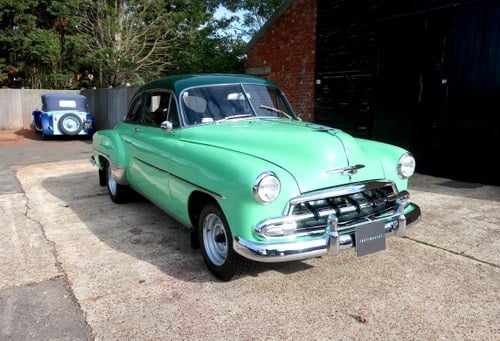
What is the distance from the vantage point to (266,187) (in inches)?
106

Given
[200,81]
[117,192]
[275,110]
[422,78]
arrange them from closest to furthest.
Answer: [200,81] < [275,110] < [117,192] < [422,78]

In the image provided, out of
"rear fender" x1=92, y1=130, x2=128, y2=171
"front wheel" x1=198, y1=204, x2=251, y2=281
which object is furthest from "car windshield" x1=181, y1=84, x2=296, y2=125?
"rear fender" x1=92, y1=130, x2=128, y2=171

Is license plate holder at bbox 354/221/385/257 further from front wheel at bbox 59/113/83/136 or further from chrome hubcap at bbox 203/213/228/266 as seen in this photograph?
front wheel at bbox 59/113/83/136

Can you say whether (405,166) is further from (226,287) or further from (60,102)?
(60,102)

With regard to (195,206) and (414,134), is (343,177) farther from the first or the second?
(414,134)

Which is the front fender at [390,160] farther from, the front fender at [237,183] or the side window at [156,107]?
the side window at [156,107]

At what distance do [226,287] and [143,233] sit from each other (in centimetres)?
159

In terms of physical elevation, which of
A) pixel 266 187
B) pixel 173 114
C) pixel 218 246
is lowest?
pixel 218 246

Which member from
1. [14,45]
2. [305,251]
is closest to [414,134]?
[305,251]

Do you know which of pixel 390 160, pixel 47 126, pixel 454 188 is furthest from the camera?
pixel 47 126

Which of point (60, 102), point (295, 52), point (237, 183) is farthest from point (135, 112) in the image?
point (60, 102)

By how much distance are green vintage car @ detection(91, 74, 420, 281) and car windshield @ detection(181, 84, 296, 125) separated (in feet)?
0.03

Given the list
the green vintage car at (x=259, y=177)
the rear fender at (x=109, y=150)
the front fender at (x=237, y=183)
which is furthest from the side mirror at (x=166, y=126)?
the rear fender at (x=109, y=150)

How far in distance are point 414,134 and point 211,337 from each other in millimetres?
6341
